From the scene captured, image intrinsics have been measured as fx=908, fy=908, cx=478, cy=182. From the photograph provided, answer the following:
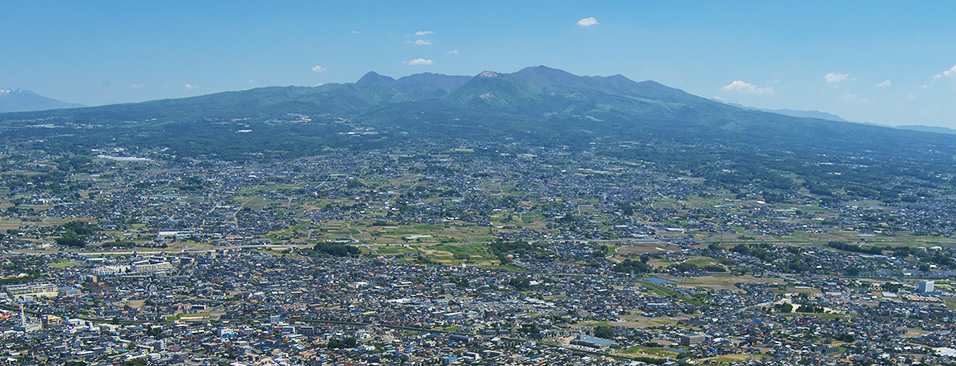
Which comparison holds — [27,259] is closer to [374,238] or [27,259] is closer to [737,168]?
[374,238]

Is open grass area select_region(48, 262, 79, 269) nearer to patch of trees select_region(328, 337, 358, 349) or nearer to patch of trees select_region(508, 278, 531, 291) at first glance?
patch of trees select_region(328, 337, 358, 349)

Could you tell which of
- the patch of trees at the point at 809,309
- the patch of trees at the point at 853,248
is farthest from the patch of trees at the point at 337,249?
the patch of trees at the point at 853,248

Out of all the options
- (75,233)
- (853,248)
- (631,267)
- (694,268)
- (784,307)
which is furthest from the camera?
(853,248)

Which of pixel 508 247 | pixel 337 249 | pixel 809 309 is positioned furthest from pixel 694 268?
pixel 337 249

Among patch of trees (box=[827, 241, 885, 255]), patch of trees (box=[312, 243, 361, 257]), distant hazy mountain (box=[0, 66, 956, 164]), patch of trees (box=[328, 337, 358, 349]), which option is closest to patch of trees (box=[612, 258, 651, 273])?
patch of trees (box=[312, 243, 361, 257])

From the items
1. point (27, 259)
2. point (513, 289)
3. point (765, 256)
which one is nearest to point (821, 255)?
point (765, 256)

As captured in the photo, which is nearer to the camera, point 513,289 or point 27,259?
point 513,289

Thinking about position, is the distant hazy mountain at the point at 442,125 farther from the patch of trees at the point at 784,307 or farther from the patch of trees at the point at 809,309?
the patch of trees at the point at 809,309

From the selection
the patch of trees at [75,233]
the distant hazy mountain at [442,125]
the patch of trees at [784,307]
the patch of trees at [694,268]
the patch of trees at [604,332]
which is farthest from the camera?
the distant hazy mountain at [442,125]

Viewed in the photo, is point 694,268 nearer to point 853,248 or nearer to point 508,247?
point 508,247

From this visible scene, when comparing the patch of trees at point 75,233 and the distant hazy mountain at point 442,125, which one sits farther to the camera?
the distant hazy mountain at point 442,125

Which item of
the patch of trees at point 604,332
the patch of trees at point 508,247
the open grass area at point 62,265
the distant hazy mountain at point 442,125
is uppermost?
the distant hazy mountain at point 442,125
